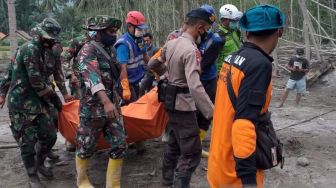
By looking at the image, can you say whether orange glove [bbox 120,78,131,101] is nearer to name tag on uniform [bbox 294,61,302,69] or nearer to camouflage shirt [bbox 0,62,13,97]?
camouflage shirt [bbox 0,62,13,97]

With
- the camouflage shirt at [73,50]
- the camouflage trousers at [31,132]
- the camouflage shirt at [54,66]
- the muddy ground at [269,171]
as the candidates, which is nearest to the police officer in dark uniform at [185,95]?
the muddy ground at [269,171]

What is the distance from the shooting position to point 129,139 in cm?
512

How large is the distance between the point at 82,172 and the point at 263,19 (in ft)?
9.57

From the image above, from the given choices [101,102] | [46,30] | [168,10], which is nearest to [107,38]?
[101,102]

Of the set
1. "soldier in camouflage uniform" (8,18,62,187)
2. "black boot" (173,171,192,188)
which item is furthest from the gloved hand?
"black boot" (173,171,192,188)

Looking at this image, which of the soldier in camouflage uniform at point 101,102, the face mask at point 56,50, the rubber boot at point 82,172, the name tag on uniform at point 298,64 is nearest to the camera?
the soldier in camouflage uniform at point 101,102

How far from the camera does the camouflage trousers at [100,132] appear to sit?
4.36 m

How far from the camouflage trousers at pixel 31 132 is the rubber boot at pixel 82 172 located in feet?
1.95

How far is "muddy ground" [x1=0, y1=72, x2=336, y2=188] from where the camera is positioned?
16.6ft

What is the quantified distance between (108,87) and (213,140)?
79.4 inches

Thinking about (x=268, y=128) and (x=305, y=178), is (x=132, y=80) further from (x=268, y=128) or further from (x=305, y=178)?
(x=268, y=128)

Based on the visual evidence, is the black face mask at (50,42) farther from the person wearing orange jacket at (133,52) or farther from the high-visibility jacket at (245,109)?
the high-visibility jacket at (245,109)

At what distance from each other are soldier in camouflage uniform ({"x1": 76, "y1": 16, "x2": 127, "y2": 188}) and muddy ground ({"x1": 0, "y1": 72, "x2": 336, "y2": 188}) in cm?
69

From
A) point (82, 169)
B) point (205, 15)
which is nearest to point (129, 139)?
point (82, 169)
